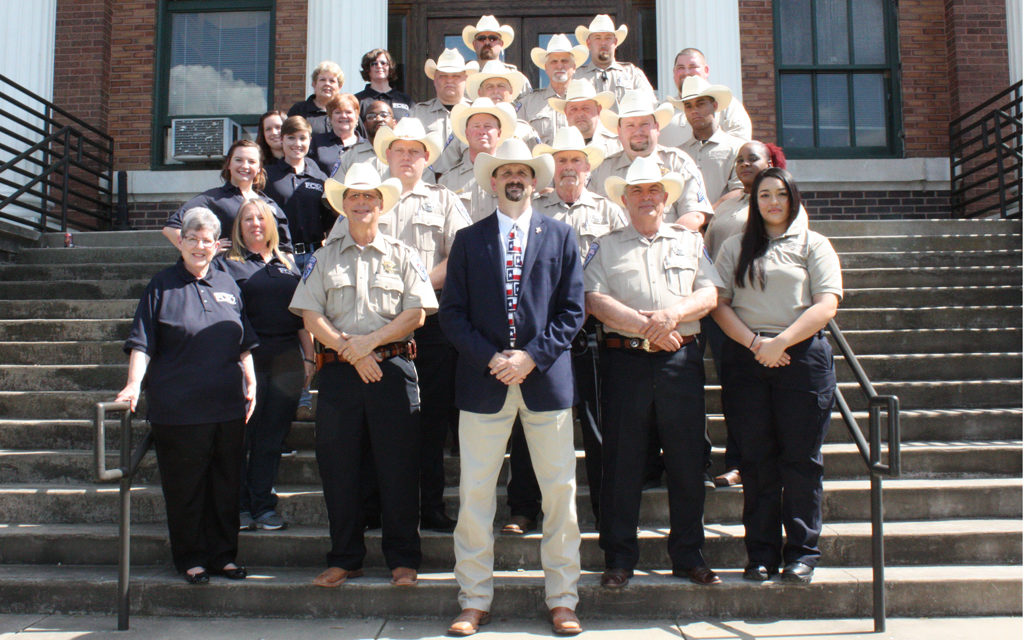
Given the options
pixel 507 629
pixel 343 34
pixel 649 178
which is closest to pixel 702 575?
pixel 507 629

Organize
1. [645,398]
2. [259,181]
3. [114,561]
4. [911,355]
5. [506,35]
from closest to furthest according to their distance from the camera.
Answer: [645,398], [114,561], [259,181], [911,355], [506,35]

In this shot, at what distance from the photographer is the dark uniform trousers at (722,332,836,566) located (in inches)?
159

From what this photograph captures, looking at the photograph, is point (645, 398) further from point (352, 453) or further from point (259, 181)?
point (259, 181)

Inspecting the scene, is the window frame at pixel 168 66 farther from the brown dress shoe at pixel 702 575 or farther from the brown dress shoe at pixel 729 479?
the brown dress shoe at pixel 702 575

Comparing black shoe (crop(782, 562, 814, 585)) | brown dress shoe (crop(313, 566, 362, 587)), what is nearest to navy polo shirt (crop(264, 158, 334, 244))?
brown dress shoe (crop(313, 566, 362, 587))

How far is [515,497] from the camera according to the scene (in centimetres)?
459

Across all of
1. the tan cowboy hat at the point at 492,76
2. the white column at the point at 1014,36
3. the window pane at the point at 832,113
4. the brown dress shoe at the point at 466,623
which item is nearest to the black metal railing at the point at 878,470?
the brown dress shoe at the point at 466,623

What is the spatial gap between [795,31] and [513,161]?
749 centimetres

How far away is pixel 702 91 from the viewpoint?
5.65 meters

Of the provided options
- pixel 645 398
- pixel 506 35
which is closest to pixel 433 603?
pixel 645 398

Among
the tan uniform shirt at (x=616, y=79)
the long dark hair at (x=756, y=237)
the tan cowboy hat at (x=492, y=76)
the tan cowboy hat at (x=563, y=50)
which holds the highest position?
the tan cowboy hat at (x=563, y=50)

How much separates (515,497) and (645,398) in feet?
3.29

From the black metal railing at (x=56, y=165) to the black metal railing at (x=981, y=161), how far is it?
983 centimetres

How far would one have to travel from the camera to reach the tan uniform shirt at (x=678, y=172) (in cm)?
493
